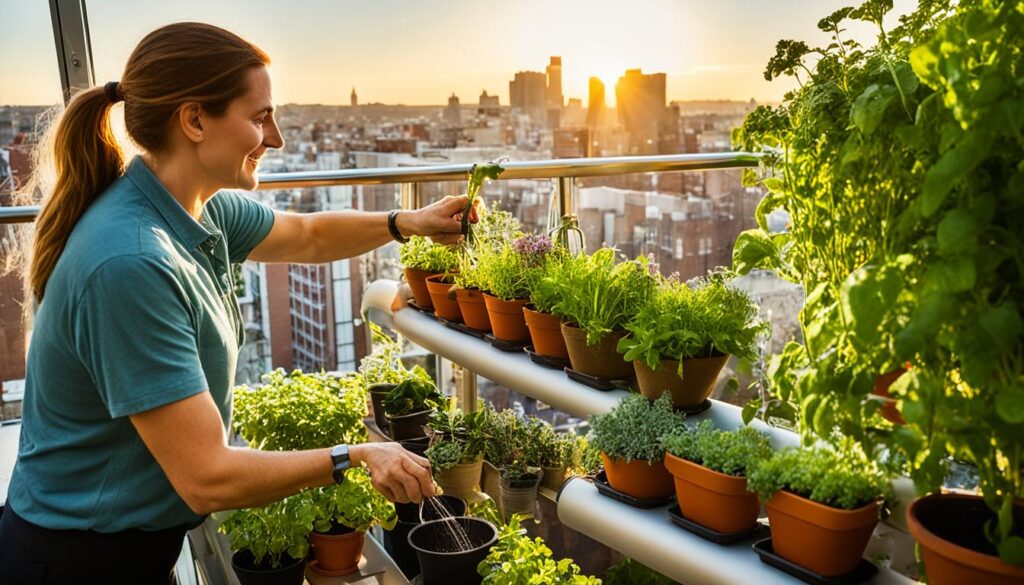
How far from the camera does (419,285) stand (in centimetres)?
246

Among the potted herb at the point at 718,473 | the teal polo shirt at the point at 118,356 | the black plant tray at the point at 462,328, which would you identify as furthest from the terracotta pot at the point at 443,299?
the potted herb at the point at 718,473

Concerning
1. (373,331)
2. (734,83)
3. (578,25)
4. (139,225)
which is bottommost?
(373,331)

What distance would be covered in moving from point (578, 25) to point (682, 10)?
0.58 meters

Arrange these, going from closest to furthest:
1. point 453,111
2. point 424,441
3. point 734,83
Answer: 1. point 424,441
2. point 453,111
3. point 734,83

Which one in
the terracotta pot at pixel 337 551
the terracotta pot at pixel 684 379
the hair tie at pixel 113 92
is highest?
the hair tie at pixel 113 92

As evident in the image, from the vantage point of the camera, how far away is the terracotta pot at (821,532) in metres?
1.20

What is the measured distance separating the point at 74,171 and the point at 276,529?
889 mm

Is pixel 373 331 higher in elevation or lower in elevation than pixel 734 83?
lower

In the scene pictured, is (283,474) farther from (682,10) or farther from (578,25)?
(682,10)

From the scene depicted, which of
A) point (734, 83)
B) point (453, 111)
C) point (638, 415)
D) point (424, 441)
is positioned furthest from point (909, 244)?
point (734, 83)

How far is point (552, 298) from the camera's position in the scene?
1.93m

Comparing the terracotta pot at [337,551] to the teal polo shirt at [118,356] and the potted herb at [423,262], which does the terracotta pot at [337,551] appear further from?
the potted herb at [423,262]

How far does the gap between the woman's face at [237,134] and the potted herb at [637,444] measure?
83 centimetres

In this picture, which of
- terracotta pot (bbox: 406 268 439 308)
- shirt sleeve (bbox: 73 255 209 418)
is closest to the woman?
shirt sleeve (bbox: 73 255 209 418)
